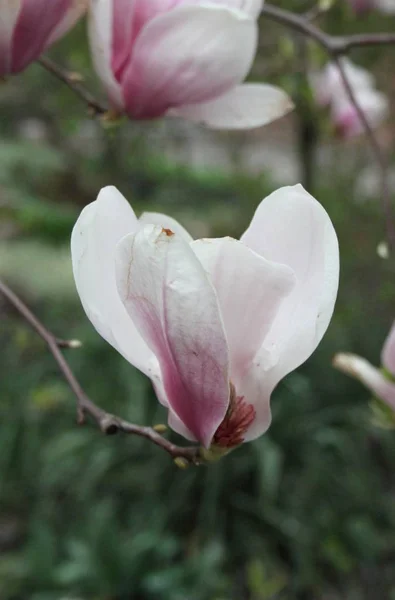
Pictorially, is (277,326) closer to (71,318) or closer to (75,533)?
(75,533)

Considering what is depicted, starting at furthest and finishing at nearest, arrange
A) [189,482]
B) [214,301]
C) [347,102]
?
[189,482] → [347,102] → [214,301]

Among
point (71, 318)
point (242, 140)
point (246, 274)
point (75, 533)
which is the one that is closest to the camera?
point (246, 274)

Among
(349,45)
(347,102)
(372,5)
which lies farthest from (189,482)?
(349,45)

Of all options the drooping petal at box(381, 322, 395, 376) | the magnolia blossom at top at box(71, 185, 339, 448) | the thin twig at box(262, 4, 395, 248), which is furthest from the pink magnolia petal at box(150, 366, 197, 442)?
the thin twig at box(262, 4, 395, 248)

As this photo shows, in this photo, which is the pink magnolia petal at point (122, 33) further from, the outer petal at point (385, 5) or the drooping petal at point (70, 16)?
the outer petal at point (385, 5)

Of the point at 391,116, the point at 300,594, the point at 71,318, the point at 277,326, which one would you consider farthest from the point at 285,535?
the point at 391,116

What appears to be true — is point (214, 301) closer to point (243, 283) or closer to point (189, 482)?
point (243, 283)

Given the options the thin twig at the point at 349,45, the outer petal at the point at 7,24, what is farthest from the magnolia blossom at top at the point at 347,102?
the outer petal at the point at 7,24
